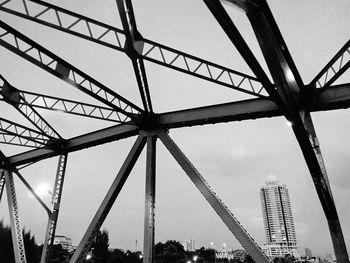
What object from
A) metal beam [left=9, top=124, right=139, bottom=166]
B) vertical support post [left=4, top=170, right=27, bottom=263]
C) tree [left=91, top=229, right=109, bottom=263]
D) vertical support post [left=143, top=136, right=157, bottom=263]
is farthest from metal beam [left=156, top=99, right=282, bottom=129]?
tree [left=91, top=229, right=109, bottom=263]

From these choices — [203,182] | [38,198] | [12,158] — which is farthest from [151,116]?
[12,158]

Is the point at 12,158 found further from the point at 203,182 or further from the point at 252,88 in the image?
the point at 252,88

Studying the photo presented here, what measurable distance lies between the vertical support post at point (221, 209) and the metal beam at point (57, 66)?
214cm

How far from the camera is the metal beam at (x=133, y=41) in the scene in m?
6.22

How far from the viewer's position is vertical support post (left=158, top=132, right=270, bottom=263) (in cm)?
708

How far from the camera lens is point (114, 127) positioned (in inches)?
441

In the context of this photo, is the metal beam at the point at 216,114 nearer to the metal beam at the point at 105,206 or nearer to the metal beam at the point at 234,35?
the metal beam at the point at 105,206

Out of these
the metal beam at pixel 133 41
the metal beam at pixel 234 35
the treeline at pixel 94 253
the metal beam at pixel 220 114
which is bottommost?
the treeline at pixel 94 253

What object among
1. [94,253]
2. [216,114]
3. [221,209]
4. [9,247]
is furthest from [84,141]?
[94,253]

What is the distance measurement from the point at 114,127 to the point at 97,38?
4732 mm

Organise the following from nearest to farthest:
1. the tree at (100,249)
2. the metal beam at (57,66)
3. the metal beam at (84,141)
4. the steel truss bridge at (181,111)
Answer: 1. the steel truss bridge at (181,111)
2. the metal beam at (57,66)
3. the metal beam at (84,141)
4. the tree at (100,249)

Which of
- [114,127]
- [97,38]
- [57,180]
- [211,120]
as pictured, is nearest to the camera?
[97,38]

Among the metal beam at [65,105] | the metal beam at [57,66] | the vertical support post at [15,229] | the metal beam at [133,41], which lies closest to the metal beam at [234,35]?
the metal beam at [133,41]

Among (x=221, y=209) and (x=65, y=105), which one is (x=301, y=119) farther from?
(x=65, y=105)
